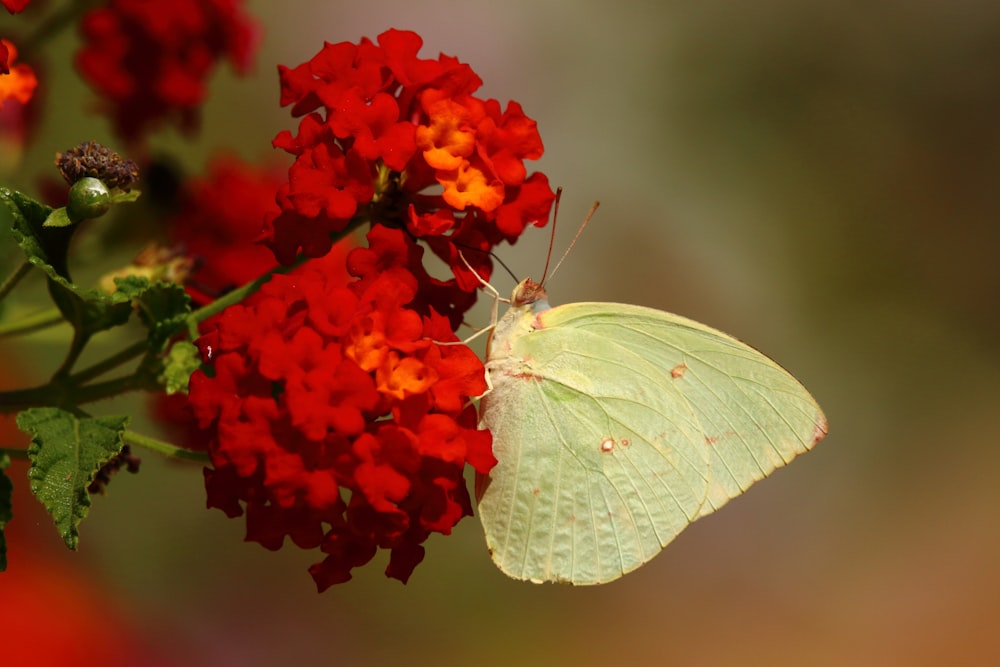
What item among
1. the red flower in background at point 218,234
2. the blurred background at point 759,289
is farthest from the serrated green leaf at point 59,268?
the blurred background at point 759,289

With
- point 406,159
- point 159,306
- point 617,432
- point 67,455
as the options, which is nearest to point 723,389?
point 617,432

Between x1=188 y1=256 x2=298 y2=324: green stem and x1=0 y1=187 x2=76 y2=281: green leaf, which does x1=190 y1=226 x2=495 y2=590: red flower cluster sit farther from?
x1=0 y1=187 x2=76 y2=281: green leaf

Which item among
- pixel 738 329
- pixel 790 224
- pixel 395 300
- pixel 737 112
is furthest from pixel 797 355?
pixel 395 300

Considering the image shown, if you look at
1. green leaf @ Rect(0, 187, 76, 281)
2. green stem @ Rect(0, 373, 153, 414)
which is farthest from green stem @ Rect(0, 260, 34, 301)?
green stem @ Rect(0, 373, 153, 414)

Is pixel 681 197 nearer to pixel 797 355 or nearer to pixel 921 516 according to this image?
pixel 797 355

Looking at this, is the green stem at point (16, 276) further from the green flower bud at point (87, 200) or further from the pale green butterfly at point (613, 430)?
the pale green butterfly at point (613, 430)
